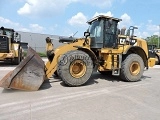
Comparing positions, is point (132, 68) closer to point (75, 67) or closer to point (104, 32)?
point (104, 32)

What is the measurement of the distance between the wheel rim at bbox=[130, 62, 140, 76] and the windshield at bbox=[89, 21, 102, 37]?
1.77 metres

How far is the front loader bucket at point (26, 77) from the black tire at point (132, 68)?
313 cm

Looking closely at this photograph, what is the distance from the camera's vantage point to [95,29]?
8.07 meters

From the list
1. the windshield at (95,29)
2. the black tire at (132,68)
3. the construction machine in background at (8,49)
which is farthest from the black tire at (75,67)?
the construction machine in background at (8,49)

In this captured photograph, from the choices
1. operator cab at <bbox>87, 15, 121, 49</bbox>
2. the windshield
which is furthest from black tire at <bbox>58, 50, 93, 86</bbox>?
the windshield

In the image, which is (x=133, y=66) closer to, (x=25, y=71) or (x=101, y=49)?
(x=101, y=49)

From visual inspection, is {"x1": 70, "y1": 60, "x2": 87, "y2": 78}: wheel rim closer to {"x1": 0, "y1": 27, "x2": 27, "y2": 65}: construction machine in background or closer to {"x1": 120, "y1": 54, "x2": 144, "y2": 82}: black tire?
{"x1": 120, "y1": 54, "x2": 144, "y2": 82}: black tire

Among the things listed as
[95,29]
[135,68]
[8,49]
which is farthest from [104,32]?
[8,49]

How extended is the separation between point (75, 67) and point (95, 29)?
76.9 inches

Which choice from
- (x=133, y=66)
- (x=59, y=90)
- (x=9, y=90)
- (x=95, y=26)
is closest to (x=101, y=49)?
(x=95, y=26)

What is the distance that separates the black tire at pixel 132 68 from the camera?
7824 mm

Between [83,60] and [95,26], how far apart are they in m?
1.83

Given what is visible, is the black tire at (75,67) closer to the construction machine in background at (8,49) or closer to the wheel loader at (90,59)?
the wheel loader at (90,59)

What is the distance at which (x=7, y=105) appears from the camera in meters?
4.87
